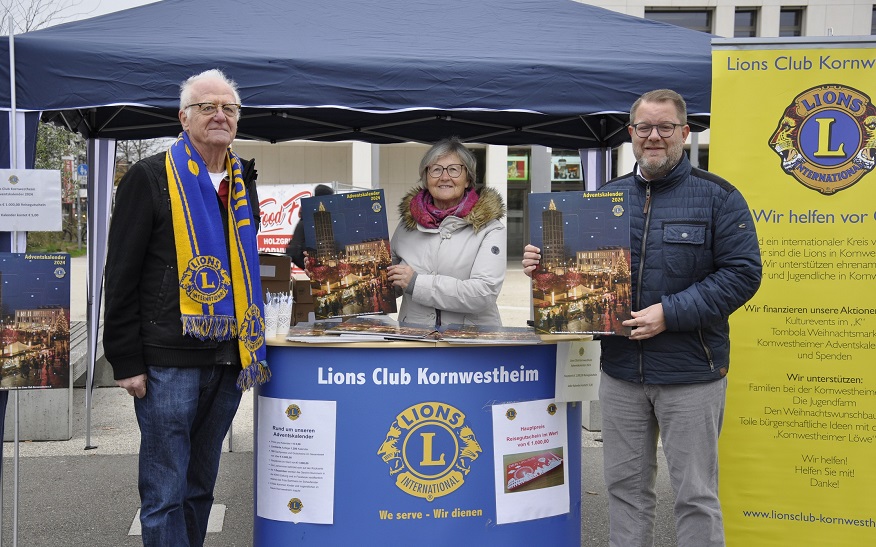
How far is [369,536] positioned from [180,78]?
6.83ft

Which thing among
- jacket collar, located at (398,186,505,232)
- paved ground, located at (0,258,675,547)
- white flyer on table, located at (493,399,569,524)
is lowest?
paved ground, located at (0,258,675,547)

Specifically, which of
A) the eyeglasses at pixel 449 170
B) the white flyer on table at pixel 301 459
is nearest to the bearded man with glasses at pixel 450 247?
the eyeglasses at pixel 449 170

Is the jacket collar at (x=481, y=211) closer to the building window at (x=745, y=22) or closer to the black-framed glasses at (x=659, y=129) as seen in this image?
the black-framed glasses at (x=659, y=129)

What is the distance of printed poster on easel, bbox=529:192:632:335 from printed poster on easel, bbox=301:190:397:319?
2.56 feet

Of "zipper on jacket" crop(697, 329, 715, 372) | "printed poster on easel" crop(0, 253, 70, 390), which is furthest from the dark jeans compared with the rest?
"zipper on jacket" crop(697, 329, 715, 372)

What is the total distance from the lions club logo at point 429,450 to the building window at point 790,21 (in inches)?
878

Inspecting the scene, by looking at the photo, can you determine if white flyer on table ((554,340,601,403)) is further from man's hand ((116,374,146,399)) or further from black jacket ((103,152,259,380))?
man's hand ((116,374,146,399))

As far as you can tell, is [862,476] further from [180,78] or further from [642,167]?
[180,78]

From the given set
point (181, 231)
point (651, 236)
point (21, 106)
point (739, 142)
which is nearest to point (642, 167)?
point (651, 236)

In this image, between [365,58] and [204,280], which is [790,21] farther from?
[204,280]

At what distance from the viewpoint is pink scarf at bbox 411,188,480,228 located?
3525 mm

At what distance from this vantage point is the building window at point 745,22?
72.2 feet

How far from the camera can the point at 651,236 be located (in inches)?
111

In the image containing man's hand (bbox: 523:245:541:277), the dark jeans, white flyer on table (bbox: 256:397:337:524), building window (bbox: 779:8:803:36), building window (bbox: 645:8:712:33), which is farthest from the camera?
building window (bbox: 645:8:712:33)
